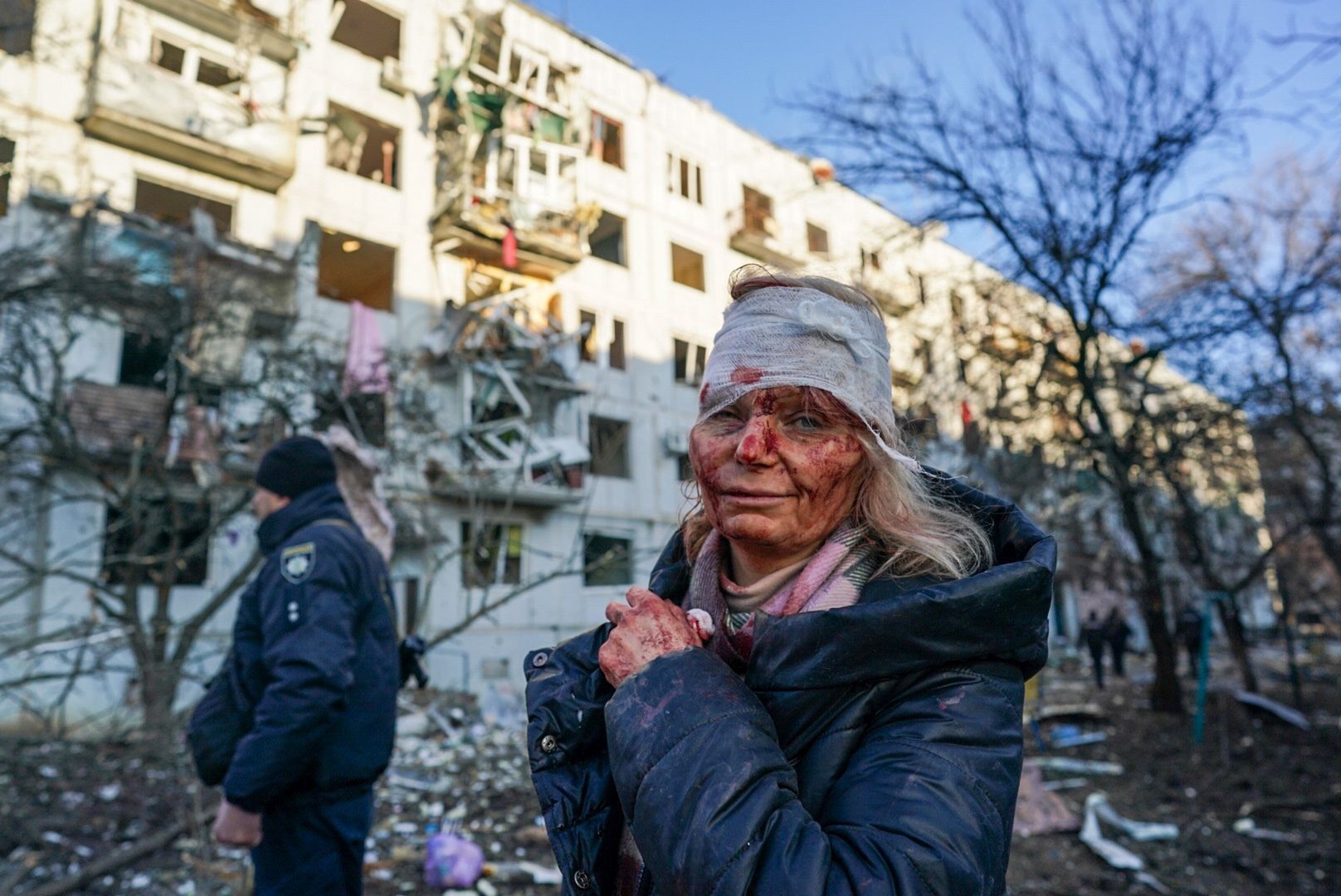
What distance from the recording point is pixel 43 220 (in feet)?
26.2

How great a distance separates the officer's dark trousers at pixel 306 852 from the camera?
271cm

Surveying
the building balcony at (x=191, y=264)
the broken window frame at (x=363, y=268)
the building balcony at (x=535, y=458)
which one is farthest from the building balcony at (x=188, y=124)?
the building balcony at (x=535, y=458)

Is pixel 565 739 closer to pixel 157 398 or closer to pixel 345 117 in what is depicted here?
pixel 157 398

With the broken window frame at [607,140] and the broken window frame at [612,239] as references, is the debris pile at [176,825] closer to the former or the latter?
the broken window frame at [612,239]

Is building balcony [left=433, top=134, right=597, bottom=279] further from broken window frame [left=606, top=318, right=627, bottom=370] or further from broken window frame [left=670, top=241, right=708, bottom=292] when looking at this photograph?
broken window frame [left=670, top=241, right=708, bottom=292]

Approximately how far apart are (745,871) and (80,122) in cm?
1759

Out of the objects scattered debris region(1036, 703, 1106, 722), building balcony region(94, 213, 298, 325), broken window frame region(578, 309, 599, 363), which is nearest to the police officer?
building balcony region(94, 213, 298, 325)

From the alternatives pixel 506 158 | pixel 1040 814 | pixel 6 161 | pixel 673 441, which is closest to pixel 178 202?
pixel 6 161

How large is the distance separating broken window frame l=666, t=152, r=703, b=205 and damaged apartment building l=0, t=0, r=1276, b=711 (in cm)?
8

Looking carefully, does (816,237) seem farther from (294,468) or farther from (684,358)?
(294,468)

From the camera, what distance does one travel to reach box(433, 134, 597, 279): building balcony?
721 inches

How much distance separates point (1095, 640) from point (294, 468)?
54.7ft

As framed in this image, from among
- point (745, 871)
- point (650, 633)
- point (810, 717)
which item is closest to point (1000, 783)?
point (810, 717)

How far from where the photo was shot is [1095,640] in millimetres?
15953
